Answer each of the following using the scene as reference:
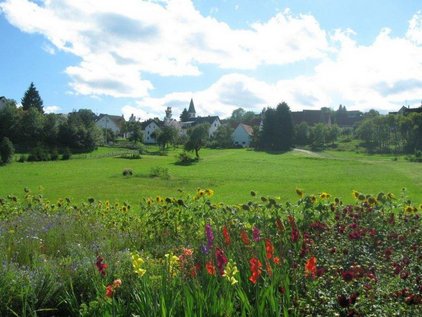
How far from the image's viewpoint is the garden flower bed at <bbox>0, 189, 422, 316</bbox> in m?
3.37

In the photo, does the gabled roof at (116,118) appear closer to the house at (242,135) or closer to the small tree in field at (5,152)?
the house at (242,135)

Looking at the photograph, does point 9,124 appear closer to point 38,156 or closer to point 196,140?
point 38,156

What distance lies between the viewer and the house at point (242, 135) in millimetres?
104500

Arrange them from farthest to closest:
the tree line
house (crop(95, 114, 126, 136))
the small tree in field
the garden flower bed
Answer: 1. house (crop(95, 114, 126, 136))
2. the tree line
3. the small tree in field
4. the garden flower bed

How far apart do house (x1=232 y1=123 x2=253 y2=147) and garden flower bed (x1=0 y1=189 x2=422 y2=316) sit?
96.2 m

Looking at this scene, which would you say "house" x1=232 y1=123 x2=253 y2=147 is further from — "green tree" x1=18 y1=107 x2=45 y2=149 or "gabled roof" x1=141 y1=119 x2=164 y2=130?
"green tree" x1=18 y1=107 x2=45 y2=149

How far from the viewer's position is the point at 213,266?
3.58 m

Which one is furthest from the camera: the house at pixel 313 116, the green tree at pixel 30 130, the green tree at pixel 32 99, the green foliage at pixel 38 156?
the house at pixel 313 116

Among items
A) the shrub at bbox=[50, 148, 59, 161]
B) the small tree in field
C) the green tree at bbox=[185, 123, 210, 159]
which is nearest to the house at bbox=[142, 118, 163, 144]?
the green tree at bbox=[185, 123, 210, 159]

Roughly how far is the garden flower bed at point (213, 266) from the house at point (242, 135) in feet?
316

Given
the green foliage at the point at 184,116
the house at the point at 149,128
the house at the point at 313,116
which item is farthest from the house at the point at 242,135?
the green foliage at the point at 184,116

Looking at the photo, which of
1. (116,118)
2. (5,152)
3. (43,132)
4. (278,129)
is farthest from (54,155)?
(116,118)

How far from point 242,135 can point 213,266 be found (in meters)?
103

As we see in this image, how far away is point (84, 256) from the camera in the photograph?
527 cm
